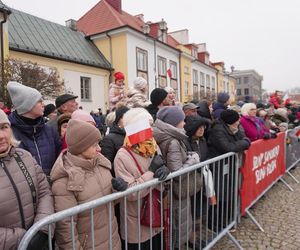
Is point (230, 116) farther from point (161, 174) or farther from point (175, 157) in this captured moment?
point (161, 174)

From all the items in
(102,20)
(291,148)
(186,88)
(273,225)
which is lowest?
(273,225)

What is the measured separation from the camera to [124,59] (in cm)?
2370

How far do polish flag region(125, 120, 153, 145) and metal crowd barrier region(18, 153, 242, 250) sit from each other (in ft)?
1.33

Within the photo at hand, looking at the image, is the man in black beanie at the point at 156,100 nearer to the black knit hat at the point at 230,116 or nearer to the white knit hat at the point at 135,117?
the black knit hat at the point at 230,116

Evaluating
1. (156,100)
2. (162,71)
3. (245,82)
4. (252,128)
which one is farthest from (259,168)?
(245,82)

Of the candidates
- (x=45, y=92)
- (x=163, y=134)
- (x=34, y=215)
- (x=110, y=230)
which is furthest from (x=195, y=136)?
(x=45, y=92)

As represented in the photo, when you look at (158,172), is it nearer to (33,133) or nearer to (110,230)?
(110,230)

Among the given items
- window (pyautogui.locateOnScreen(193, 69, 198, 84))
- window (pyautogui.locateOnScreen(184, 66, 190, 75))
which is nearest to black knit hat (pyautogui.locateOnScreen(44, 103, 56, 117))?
window (pyautogui.locateOnScreen(184, 66, 190, 75))

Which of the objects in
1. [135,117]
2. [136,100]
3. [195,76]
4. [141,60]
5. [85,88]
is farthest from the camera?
[195,76]

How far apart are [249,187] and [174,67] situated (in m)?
28.2

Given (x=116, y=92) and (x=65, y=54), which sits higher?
(x=65, y=54)

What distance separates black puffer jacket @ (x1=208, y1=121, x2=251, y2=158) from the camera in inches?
158

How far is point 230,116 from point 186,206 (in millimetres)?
1737

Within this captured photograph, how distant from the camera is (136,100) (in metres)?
4.74
